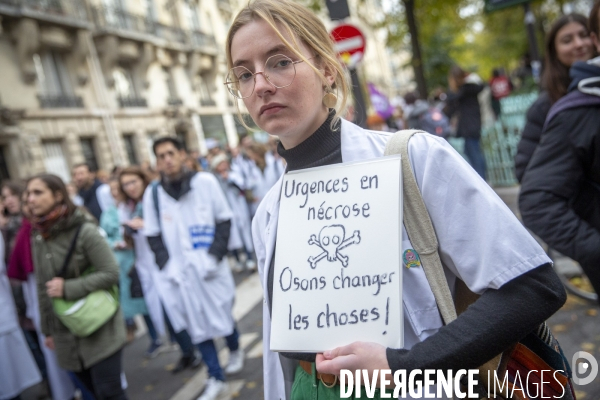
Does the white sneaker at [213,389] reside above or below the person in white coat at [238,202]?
below

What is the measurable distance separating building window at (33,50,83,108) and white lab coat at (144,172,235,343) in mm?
16719

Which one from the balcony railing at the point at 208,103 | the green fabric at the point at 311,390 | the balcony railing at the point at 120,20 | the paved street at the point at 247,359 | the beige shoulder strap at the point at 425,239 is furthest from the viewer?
the balcony railing at the point at 208,103

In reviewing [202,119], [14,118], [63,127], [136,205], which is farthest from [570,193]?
[202,119]

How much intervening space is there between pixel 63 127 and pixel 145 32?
24.8 feet

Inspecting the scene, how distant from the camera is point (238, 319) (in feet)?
19.9

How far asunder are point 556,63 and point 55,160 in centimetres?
1917

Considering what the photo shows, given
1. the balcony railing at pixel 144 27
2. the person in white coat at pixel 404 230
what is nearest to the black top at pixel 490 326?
the person in white coat at pixel 404 230

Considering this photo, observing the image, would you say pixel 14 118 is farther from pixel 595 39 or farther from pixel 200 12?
pixel 595 39

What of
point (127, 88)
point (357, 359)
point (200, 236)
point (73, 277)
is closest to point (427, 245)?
point (357, 359)

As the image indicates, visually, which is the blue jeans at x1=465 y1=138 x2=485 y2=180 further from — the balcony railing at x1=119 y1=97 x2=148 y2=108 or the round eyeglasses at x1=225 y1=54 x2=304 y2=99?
the balcony railing at x1=119 y1=97 x2=148 y2=108

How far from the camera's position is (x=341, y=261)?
132cm

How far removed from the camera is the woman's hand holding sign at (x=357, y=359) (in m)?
1.22

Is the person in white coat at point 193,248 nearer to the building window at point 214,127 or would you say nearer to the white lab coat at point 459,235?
the white lab coat at point 459,235

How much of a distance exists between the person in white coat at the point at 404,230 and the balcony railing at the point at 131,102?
74.0 ft
